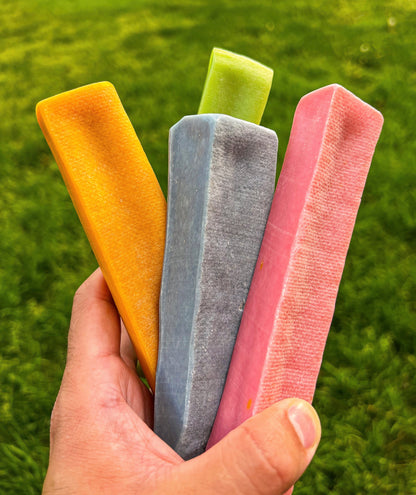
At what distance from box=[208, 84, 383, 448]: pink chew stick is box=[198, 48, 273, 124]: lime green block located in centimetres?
12

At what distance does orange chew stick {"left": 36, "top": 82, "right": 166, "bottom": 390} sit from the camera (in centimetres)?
83

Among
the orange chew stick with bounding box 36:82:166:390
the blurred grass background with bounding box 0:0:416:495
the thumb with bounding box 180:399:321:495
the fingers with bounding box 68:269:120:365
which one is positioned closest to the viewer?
the thumb with bounding box 180:399:321:495

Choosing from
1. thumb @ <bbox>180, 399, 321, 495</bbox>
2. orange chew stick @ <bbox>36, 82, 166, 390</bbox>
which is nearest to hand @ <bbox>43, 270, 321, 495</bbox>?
thumb @ <bbox>180, 399, 321, 495</bbox>

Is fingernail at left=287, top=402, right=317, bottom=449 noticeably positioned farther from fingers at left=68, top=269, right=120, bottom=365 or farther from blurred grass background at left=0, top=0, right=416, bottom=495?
blurred grass background at left=0, top=0, right=416, bottom=495

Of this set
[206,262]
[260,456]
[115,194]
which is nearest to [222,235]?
[206,262]

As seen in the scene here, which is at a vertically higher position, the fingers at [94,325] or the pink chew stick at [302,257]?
the pink chew stick at [302,257]

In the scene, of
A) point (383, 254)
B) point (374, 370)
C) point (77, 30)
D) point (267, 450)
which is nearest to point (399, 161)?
point (383, 254)

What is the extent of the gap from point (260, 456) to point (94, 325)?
0.53m

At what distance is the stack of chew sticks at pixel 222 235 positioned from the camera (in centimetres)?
76

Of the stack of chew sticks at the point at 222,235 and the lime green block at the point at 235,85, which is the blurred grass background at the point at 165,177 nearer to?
the stack of chew sticks at the point at 222,235

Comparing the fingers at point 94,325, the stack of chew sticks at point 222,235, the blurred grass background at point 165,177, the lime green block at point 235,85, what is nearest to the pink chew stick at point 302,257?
the stack of chew sticks at point 222,235

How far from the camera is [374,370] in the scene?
1371 millimetres

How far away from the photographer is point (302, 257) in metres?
0.75

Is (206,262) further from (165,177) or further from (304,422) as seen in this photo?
(165,177)
